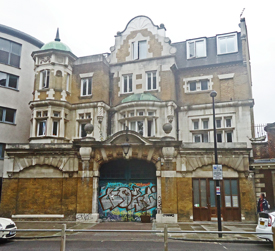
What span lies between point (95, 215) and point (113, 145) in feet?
15.2

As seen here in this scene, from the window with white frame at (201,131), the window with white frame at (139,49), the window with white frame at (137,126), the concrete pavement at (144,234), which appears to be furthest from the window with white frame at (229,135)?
the window with white frame at (139,49)

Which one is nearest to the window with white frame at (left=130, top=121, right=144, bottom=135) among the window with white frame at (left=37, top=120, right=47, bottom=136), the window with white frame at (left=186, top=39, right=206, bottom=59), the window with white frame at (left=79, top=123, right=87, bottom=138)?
the window with white frame at (left=79, top=123, right=87, bottom=138)

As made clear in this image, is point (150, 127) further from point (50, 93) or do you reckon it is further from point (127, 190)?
point (50, 93)

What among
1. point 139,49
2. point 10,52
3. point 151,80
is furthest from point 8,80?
point 151,80

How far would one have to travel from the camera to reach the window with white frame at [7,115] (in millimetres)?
27453

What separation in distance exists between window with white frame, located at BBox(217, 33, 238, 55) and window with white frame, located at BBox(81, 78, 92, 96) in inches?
458

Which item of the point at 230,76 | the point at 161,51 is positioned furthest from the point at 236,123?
the point at 161,51

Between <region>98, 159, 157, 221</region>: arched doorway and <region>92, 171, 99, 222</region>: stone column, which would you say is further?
<region>98, 159, 157, 221</region>: arched doorway

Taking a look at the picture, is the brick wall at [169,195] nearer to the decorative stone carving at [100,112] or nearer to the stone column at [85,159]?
the stone column at [85,159]

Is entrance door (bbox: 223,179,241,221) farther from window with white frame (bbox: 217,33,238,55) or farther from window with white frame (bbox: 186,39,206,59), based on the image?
window with white frame (bbox: 186,39,206,59)

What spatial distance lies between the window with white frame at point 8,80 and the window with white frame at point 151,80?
522 inches

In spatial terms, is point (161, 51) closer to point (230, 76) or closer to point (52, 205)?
point (230, 76)

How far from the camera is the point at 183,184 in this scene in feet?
61.9

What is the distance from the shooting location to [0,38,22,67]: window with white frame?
28188mm
